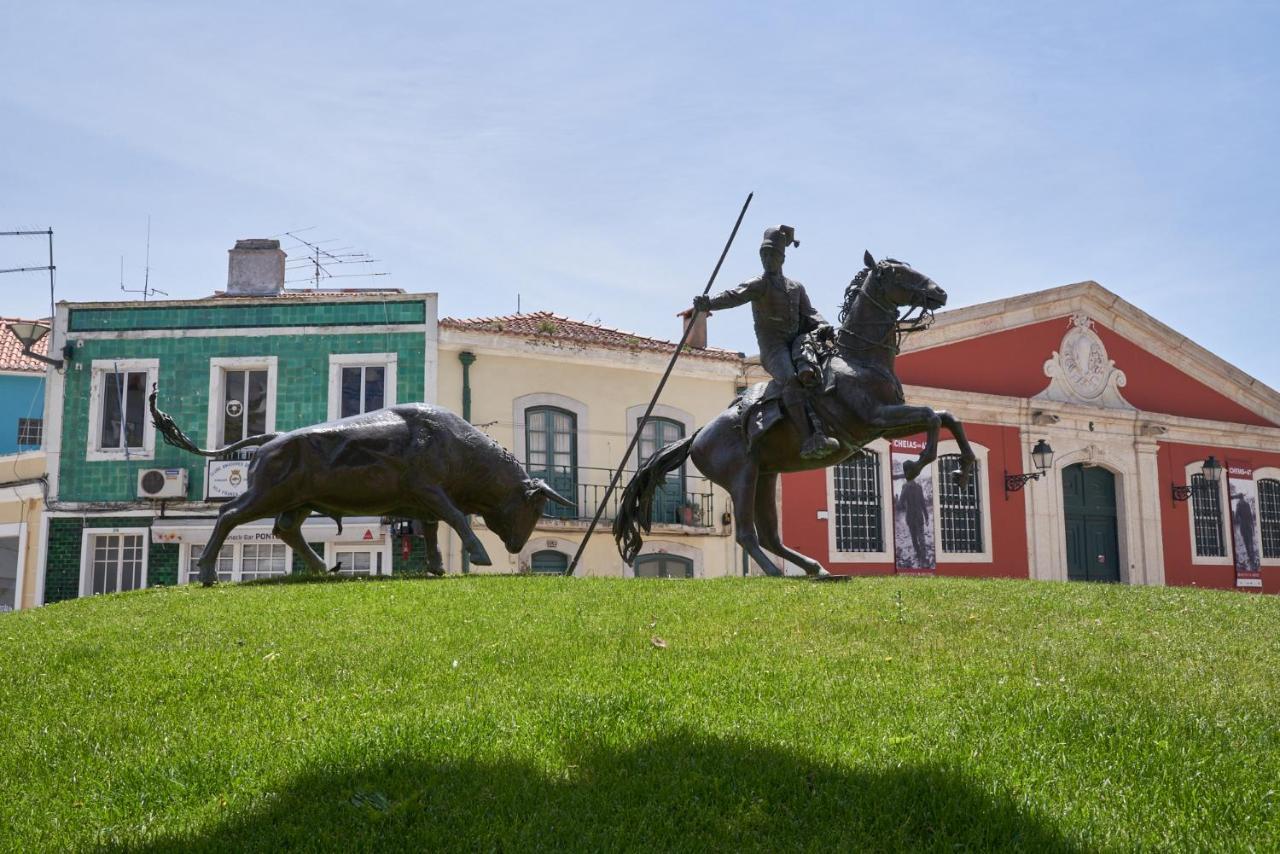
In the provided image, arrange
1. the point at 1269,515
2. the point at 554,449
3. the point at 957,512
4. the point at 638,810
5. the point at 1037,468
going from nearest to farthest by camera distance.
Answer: the point at 638,810 → the point at 554,449 → the point at 957,512 → the point at 1037,468 → the point at 1269,515

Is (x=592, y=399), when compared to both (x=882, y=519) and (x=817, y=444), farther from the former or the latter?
(x=817, y=444)

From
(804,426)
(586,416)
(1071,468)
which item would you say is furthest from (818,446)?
(1071,468)

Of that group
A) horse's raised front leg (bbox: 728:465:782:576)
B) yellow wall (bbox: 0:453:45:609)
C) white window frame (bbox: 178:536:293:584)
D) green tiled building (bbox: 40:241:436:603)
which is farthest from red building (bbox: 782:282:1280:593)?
yellow wall (bbox: 0:453:45:609)

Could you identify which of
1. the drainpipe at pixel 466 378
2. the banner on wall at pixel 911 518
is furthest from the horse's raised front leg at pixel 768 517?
the banner on wall at pixel 911 518

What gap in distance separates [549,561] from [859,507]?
6.93 meters

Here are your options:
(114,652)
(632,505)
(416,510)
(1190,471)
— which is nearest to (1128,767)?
(114,652)

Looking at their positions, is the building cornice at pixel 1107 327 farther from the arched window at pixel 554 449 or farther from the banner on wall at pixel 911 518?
the arched window at pixel 554 449

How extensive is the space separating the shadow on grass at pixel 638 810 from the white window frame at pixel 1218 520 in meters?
26.4

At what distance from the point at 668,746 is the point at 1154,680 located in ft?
9.62

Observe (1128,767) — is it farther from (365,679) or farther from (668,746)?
(365,679)

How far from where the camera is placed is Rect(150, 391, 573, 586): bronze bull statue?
11.2 m

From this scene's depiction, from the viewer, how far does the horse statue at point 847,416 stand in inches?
388

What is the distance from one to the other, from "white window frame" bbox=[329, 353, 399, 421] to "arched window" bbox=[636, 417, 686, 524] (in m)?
5.04

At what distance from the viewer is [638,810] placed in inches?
175
